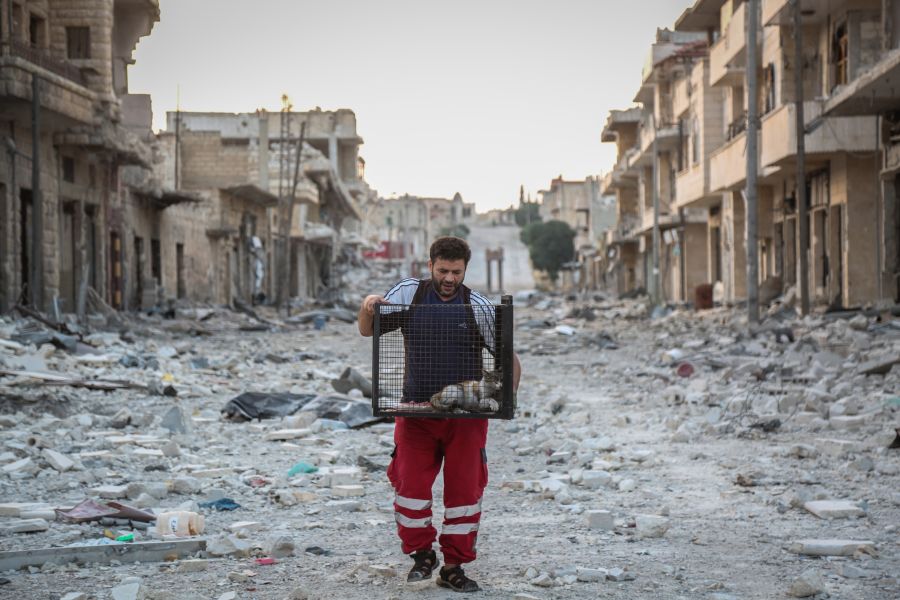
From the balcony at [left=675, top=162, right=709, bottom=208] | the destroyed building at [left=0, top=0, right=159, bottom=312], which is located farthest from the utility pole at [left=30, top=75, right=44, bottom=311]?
the balcony at [left=675, top=162, right=709, bottom=208]

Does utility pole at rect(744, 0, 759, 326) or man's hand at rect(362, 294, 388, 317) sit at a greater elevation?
utility pole at rect(744, 0, 759, 326)

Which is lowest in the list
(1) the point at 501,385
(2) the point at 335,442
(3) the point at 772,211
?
(2) the point at 335,442

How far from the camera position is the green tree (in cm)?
8794

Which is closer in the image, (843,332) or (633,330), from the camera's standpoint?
(843,332)

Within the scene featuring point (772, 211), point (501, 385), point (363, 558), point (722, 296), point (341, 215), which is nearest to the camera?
point (501, 385)

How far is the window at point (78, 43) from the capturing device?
2412 centimetres

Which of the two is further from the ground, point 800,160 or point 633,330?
point 800,160

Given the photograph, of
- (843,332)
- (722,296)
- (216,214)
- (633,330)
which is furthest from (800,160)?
(216,214)

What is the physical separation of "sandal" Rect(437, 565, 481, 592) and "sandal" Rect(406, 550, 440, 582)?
4.5 inches

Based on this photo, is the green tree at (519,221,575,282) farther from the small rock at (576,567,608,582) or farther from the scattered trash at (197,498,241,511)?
the small rock at (576,567,608,582)

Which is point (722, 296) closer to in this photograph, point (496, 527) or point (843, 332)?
point (843, 332)

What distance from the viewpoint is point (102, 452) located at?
8336mm

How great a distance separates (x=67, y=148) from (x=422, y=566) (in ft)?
69.2

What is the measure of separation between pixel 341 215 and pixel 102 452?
62.2 m
